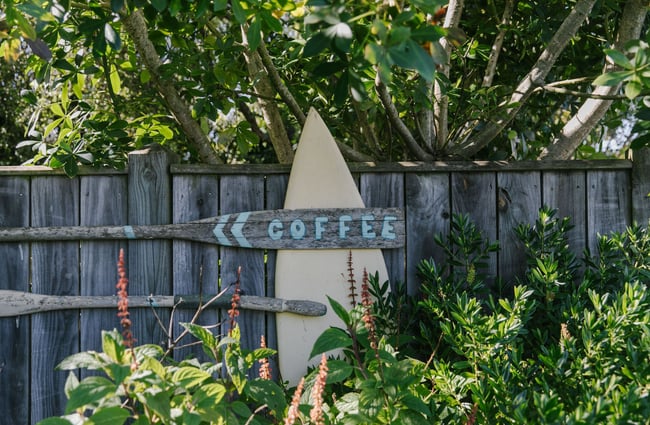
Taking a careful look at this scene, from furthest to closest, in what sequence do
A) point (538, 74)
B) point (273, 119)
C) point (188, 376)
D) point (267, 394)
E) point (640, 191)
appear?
point (273, 119), point (538, 74), point (640, 191), point (267, 394), point (188, 376)

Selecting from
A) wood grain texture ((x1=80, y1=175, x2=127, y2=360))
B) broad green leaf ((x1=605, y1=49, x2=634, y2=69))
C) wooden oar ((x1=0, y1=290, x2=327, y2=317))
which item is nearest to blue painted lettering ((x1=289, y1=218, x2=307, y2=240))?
wooden oar ((x1=0, y1=290, x2=327, y2=317))

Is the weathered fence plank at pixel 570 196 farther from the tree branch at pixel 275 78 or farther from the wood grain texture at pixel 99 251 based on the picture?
the wood grain texture at pixel 99 251

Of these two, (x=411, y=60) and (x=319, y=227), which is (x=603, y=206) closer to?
(x=319, y=227)

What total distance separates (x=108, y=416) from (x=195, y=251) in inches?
46.6

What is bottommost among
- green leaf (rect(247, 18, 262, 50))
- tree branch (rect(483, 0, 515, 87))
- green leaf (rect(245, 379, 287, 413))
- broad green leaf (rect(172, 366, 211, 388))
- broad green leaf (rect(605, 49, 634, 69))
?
green leaf (rect(245, 379, 287, 413))

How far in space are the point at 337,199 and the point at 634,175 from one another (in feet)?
4.00

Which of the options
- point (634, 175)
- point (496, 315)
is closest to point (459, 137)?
point (634, 175)

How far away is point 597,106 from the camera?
10.5 feet

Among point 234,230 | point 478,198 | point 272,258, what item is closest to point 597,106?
point 478,198

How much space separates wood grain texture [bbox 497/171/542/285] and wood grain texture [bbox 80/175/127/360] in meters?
1.53

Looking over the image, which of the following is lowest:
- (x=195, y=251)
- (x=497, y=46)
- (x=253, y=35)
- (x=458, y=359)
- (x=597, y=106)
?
(x=458, y=359)

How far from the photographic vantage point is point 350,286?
9.21ft

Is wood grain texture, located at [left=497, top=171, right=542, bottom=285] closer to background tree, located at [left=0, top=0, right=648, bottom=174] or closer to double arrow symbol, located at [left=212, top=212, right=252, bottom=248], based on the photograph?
background tree, located at [left=0, top=0, right=648, bottom=174]

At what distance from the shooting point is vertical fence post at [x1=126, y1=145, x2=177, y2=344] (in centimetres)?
281
